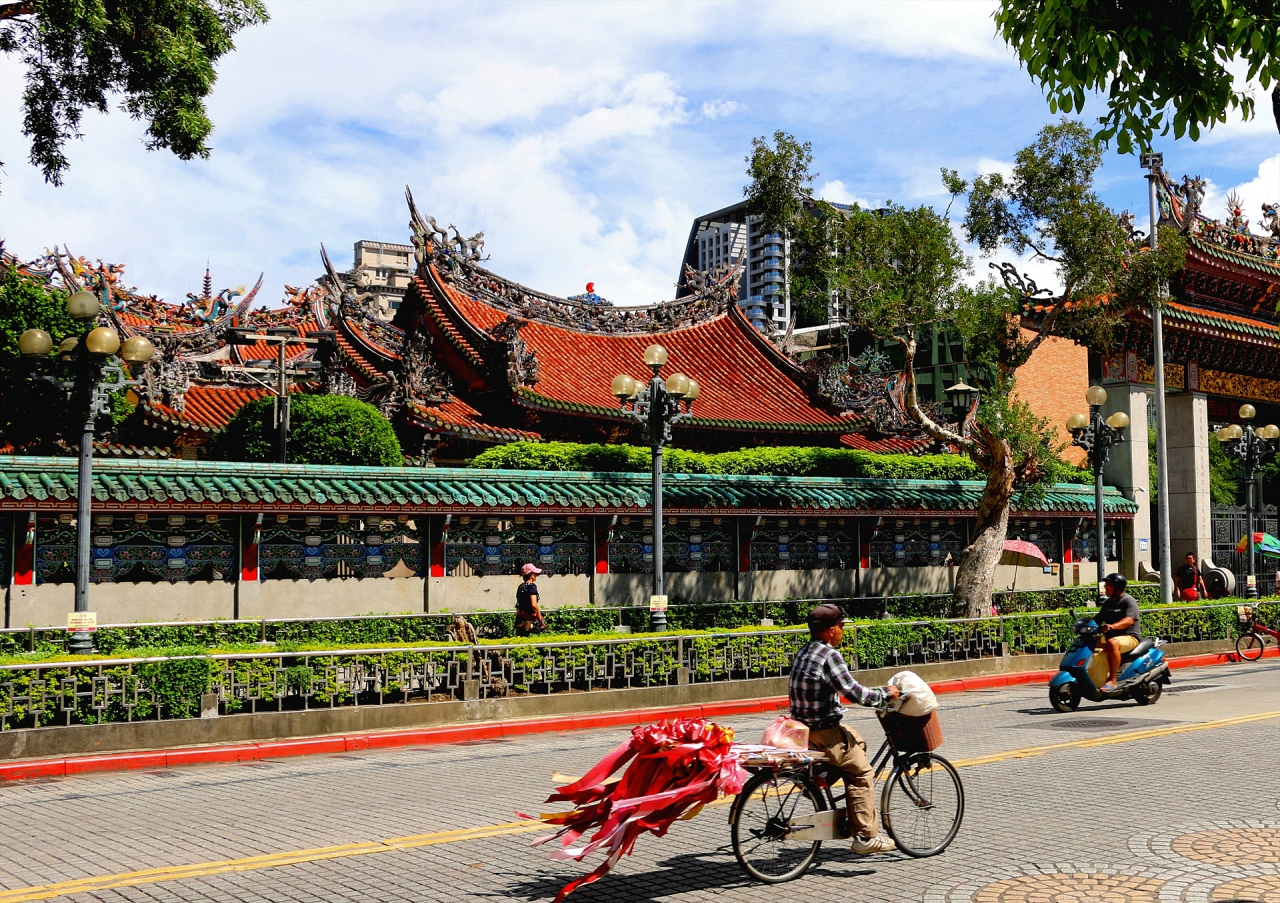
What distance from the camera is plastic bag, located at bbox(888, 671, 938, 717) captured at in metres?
7.34

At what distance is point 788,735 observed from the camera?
23.9 ft

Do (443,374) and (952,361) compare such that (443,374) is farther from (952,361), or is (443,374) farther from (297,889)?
(297,889)

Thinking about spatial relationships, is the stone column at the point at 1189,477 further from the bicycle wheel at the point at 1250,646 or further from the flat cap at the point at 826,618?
the flat cap at the point at 826,618

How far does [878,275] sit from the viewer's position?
20.6 m

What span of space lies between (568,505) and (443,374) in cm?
922

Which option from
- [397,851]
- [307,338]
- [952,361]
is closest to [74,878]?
[397,851]

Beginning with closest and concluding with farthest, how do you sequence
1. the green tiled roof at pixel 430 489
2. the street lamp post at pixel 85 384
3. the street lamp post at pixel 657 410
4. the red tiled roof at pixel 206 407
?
1. the street lamp post at pixel 85 384
2. the green tiled roof at pixel 430 489
3. the street lamp post at pixel 657 410
4. the red tiled roof at pixel 206 407

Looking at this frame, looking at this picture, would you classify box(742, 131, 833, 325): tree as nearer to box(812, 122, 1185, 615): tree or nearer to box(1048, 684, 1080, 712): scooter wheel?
box(812, 122, 1185, 615): tree

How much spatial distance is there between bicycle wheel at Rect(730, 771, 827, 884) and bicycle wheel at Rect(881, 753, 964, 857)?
23.2 inches

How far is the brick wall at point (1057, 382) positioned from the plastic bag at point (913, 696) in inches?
1154

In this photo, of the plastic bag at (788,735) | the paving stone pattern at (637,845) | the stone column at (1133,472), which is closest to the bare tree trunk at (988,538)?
the paving stone pattern at (637,845)

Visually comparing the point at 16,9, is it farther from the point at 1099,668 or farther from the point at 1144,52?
the point at 1099,668

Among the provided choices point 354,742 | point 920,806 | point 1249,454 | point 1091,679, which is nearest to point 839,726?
point 920,806

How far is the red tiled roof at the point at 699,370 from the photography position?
28.4 metres
